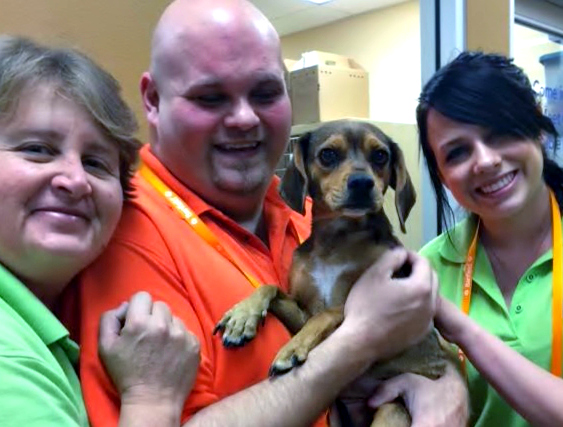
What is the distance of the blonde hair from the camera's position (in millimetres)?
1104

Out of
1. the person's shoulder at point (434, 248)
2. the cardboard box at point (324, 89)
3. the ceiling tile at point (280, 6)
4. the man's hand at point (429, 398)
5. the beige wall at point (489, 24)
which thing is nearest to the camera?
the man's hand at point (429, 398)

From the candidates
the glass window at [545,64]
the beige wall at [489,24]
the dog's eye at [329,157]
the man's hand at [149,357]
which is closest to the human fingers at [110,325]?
the man's hand at [149,357]

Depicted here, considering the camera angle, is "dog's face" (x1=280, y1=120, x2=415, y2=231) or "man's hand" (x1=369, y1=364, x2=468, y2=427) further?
"dog's face" (x1=280, y1=120, x2=415, y2=231)

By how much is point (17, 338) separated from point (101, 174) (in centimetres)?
38

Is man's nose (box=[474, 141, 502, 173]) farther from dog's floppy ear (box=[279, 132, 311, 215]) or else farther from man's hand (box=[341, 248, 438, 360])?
dog's floppy ear (box=[279, 132, 311, 215])

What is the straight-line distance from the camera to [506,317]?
5.28 ft

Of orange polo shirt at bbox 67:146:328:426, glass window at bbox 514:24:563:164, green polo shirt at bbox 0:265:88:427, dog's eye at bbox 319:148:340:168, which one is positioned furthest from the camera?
glass window at bbox 514:24:563:164

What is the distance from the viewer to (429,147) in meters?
1.80

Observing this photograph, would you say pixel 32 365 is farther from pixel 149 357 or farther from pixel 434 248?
pixel 434 248

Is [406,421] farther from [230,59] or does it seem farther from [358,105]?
[358,105]

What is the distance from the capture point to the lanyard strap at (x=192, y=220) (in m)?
1.33

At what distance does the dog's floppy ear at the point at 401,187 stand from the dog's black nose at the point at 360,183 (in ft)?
0.45

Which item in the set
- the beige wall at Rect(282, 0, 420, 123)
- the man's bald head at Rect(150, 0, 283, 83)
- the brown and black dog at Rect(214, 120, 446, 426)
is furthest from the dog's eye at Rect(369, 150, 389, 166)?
the beige wall at Rect(282, 0, 420, 123)

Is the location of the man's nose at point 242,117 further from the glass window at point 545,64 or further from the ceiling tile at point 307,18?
the ceiling tile at point 307,18
